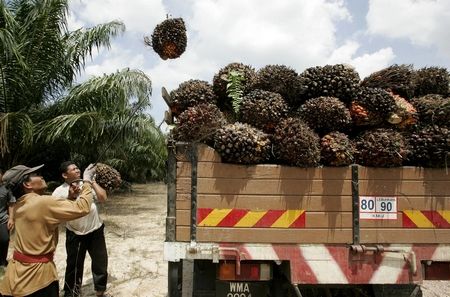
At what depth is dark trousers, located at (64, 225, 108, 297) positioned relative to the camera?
462 centimetres

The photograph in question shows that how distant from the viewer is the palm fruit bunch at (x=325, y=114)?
9.45ft

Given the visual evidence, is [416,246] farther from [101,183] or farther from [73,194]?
[73,194]

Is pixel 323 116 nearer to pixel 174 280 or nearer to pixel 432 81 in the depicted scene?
pixel 432 81

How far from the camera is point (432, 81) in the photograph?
134 inches

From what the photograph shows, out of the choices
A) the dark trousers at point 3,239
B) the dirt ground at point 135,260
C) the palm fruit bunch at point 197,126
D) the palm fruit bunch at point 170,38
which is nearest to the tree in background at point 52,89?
Answer: the dirt ground at point 135,260

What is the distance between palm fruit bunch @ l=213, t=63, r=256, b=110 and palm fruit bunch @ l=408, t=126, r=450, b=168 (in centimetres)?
134

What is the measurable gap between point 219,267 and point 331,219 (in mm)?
832

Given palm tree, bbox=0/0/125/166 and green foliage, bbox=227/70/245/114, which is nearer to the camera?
green foliage, bbox=227/70/245/114

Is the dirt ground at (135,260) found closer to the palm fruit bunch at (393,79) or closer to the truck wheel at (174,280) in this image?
the truck wheel at (174,280)

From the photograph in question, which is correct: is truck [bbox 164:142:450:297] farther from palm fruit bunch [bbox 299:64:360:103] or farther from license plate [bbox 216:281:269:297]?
palm fruit bunch [bbox 299:64:360:103]

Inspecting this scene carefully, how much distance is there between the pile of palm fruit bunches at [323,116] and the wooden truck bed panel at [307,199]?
91mm

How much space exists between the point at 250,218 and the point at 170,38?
6.60ft

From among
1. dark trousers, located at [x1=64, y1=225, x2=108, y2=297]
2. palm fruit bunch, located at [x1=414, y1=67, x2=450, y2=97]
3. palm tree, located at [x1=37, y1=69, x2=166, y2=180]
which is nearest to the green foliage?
palm fruit bunch, located at [x1=414, y1=67, x2=450, y2=97]

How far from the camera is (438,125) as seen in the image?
2.95m
